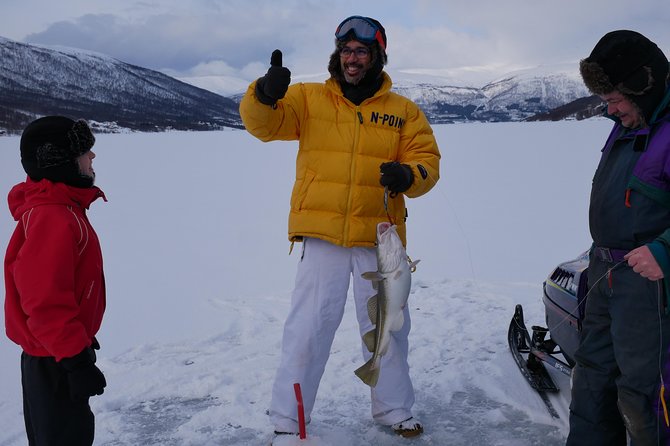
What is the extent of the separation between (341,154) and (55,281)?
1457 millimetres

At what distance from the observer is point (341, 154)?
293 cm

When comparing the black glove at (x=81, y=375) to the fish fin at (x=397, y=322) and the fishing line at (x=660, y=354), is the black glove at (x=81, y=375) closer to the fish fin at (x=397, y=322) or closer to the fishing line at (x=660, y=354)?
the fish fin at (x=397, y=322)

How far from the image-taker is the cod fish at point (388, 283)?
238 centimetres

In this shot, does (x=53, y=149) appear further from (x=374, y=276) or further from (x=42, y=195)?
(x=374, y=276)

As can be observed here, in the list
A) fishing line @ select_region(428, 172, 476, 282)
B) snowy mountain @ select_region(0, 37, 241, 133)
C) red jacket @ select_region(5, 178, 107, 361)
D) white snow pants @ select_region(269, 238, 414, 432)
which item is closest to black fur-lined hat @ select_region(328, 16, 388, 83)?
white snow pants @ select_region(269, 238, 414, 432)

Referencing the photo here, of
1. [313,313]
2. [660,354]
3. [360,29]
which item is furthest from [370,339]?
[360,29]

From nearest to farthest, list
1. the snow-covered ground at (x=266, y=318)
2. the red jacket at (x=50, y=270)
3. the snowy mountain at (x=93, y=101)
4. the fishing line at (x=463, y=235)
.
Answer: the red jacket at (x=50, y=270), the snow-covered ground at (x=266, y=318), the fishing line at (x=463, y=235), the snowy mountain at (x=93, y=101)

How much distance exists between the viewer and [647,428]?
7.64 feet

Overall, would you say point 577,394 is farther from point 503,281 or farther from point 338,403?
point 503,281

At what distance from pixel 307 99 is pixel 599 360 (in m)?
1.90

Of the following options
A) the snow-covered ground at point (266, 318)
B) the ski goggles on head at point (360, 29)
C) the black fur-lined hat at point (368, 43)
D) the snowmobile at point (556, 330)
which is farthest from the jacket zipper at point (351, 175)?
the snowmobile at point (556, 330)

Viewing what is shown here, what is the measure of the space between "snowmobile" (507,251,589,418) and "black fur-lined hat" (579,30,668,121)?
3.79 ft

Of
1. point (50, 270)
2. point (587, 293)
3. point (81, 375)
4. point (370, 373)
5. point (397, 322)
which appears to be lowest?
point (370, 373)

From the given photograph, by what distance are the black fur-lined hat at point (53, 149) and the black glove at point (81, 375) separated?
69cm
